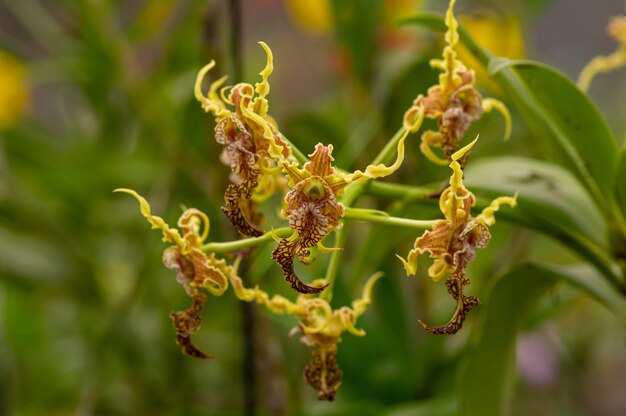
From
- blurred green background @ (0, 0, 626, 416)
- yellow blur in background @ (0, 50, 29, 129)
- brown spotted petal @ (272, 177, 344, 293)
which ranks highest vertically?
yellow blur in background @ (0, 50, 29, 129)

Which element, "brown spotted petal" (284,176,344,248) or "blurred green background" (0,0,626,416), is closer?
"brown spotted petal" (284,176,344,248)

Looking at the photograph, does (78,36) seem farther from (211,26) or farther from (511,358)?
(511,358)

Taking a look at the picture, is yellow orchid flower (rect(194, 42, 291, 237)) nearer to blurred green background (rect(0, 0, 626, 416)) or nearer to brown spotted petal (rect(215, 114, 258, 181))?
brown spotted petal (rect(215, 114, 258, 181))

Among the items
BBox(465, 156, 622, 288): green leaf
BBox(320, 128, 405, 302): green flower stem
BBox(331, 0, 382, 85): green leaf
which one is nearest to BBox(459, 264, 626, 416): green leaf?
BBox(465, 156, 622, 288): green leaf

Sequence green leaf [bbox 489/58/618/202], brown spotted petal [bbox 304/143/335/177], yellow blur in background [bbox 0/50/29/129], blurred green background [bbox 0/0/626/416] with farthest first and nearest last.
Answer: yellow blur in background [bbox 0/50/29/129], blurred green background [bbox 0/0/626/416], green leaf [bbox 489/58/618/202], brown spotted petal [bbox 304/143/335/177]

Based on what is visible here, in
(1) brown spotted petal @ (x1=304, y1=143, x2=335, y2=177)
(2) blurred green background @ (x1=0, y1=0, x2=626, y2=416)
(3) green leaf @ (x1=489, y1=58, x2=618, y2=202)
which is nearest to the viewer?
(1) brown spotted petal @ (x1=304, y1=143, x2=335, y2=177)

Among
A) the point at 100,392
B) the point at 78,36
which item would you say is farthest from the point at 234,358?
the point at 78,36
